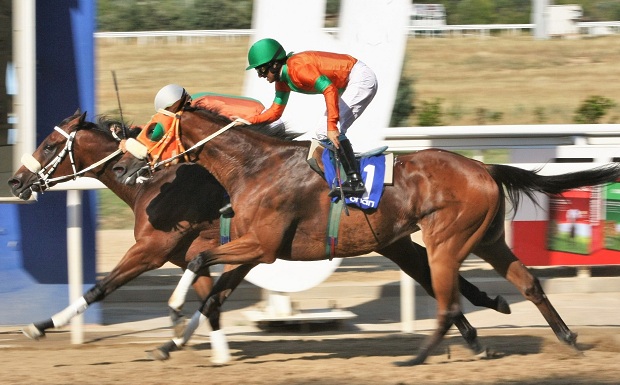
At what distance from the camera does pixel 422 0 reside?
31.6m

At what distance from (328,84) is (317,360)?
5.27 ft

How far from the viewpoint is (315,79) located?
224 inches

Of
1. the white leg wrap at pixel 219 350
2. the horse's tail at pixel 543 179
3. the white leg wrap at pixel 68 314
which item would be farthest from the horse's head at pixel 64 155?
the horse's tail at pixel 543 179

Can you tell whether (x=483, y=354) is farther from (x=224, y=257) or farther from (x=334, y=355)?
(x=224, y=257)

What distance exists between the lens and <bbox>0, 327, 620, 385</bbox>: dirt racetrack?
5.45 metres

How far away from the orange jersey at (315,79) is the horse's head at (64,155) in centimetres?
104

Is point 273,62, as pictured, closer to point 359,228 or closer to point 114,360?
point 359,228

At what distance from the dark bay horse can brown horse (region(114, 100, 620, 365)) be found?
315 mm

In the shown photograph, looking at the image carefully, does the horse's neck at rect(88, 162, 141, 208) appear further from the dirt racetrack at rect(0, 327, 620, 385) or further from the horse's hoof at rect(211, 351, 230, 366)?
the horse's hoof at rect(211, 351, 230, 366)

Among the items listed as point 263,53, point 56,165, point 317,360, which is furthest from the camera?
point 56,165

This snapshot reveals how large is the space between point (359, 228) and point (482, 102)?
1686 centimetres

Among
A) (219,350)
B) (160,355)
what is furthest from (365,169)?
(160,355)

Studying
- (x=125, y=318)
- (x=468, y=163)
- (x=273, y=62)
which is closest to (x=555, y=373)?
(x=468, y=163)

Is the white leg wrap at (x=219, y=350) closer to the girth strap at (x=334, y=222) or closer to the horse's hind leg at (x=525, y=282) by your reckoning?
the girth strap at (x=334, y=222)
